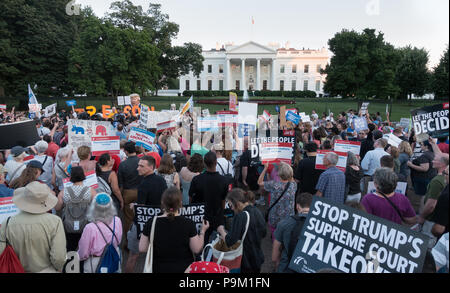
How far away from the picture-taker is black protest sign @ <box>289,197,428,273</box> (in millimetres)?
2557

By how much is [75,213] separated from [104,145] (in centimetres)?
232

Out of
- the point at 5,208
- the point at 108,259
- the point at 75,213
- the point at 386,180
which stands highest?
the point at 386,180

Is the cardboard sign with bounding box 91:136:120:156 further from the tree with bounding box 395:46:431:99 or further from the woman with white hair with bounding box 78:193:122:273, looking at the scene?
the tree with bounding box 395:46:431:99

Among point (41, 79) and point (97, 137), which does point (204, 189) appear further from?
point (41, 79)

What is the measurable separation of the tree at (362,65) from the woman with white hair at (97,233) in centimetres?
3843

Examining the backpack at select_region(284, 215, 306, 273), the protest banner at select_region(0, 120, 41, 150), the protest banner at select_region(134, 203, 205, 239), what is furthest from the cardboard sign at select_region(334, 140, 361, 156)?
the protest banner at select_region(0, 120, 41, 150)

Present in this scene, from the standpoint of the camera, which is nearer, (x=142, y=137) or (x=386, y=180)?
(x=386, y=180)

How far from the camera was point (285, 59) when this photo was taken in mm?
84625

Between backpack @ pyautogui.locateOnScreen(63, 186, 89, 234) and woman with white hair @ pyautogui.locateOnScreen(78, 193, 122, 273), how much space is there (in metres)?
0.59

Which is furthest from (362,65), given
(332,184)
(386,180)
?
(386,180)

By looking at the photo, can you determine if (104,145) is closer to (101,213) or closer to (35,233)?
(101,213)


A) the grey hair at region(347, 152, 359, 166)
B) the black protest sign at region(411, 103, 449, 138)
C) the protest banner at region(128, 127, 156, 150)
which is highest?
the black protest sign at region(411, 103, 449, 138)

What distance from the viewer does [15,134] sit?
6.89 metres

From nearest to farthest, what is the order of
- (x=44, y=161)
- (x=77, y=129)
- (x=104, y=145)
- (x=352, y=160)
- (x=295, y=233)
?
(x=295, y=233)
(x=352, y=160)
(x=44, y=161)
(x=104, y=145)
(x=77, y=129)
